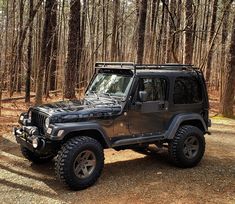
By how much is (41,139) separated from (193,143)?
3230 millimetres

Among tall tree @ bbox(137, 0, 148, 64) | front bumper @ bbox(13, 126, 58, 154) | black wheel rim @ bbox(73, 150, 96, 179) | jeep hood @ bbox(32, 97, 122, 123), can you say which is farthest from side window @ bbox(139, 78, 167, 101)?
tall tree @ bbox(137, 0, 148, 64)

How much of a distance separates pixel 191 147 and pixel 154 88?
154 centimetres

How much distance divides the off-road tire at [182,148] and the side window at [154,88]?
0.82 metres

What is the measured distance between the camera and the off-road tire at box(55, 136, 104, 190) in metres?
5.50

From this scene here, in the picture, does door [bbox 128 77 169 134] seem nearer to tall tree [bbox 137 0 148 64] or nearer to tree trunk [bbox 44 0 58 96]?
tree trunk [bbox 44 0 58 96]

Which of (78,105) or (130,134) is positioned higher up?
(78,105)

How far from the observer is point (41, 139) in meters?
5.73

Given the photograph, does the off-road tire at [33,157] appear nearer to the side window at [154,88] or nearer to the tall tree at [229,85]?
the side window at [154,88]

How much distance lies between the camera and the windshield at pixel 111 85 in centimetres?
645

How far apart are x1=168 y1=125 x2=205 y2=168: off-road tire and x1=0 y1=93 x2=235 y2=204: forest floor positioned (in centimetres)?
15

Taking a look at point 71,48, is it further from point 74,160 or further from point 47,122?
point 74,160

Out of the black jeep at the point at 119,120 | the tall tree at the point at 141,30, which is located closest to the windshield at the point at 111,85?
the black jeep at the point at 119,120

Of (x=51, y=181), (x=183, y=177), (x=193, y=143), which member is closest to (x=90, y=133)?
(x=51, y=181)

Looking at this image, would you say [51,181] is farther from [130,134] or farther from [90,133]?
[130,134]
